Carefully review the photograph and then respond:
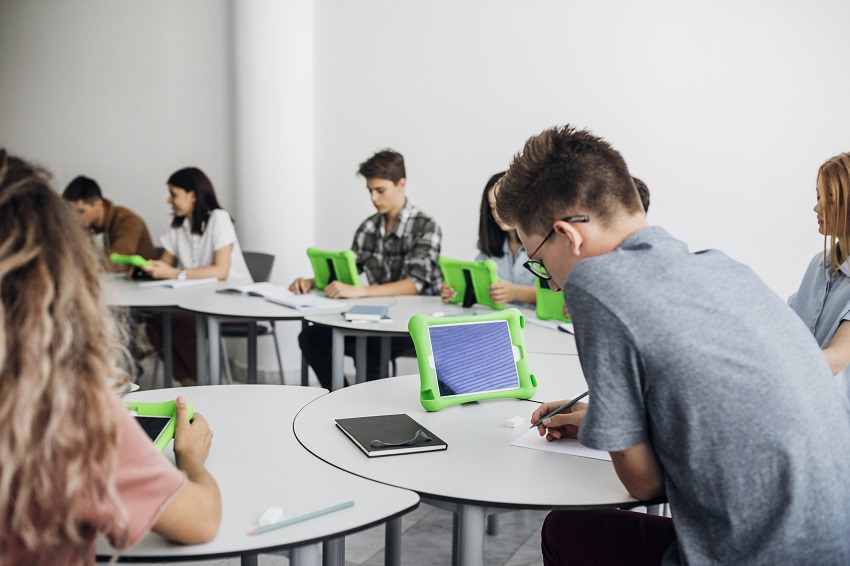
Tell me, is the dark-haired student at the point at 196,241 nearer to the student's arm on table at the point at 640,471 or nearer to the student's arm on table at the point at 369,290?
the student's arm on table at the point at 369,290

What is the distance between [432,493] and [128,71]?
506cm

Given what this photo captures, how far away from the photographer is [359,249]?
13.6ft

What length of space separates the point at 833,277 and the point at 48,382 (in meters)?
2.09

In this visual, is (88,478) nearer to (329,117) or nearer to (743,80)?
(743,80)

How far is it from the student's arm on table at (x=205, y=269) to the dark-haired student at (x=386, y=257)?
0.64m

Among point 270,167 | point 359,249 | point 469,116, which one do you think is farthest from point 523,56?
point 270,167

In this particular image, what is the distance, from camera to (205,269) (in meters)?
4.11

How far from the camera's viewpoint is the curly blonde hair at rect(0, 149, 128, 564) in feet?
2.75

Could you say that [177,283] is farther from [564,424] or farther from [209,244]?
[564,424]

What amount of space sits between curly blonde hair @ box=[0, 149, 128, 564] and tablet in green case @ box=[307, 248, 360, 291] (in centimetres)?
258

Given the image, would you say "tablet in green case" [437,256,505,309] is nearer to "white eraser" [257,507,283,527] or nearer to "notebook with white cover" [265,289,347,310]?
"notebook with white cover" [265,289,347,310]

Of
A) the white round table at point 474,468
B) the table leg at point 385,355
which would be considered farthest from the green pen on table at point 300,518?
the table leg at point 385,355

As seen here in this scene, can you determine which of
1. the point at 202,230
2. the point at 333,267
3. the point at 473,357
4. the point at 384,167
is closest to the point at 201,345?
the point at 333,267

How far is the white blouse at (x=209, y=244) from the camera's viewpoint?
169 inches
